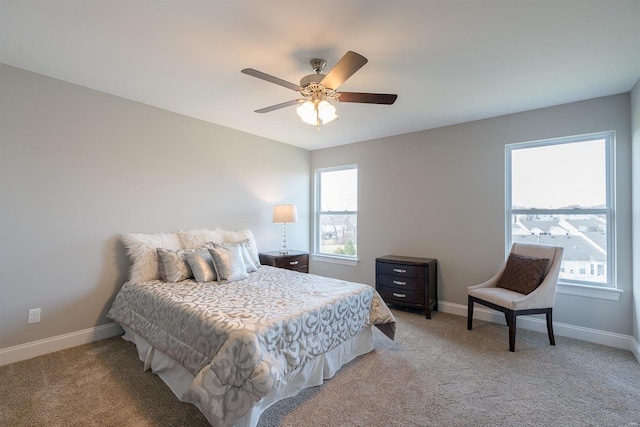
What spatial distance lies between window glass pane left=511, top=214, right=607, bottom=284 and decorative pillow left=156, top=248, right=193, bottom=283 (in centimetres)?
388

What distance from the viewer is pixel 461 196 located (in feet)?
12.2

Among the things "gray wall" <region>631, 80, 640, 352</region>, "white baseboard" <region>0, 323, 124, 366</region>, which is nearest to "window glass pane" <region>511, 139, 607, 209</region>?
"gray wall" <region>631, 80, 640, 352</region>

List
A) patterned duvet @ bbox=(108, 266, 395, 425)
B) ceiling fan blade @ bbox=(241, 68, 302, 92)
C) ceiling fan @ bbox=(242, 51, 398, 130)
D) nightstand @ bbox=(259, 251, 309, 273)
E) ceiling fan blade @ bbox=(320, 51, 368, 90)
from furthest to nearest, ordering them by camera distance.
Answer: nightstand @ bbox=(259, 251, 309, 273) < ceiling fan @ bbox=(242, 51, 398, 130) < ceiling fan blade @ bbox=(241, 68, 302, 92) < ceiling fan blade @ bbox=(320, 51, 368, 90) < patterned duvet @ bbox=(108, 266, 395, 425)

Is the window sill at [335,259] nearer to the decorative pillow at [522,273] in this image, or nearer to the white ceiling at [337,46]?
the decorative pillow at [522,273]

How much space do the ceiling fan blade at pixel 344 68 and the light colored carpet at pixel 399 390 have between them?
2.23 metres

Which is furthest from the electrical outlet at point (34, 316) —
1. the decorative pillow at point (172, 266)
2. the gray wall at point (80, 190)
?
the decorative pillow at point (172, 266)

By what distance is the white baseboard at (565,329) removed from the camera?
2.77 metres

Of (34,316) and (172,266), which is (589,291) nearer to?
(172,266)

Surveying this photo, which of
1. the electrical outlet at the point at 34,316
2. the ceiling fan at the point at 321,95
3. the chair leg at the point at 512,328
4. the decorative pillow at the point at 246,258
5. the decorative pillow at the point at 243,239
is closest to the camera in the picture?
the ceiling fan at the point at 321,95

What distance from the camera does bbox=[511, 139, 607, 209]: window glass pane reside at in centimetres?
299

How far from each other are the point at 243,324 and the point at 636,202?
3.60 metres

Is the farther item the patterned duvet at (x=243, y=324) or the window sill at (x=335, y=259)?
the window sill at (x=335, y=259)

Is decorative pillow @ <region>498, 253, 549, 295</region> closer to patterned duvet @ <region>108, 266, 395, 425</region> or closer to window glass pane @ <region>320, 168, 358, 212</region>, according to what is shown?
patterned duvet @ <region>108, 266, 395, 425</region>

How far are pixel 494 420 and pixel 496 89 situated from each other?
2.76 m
